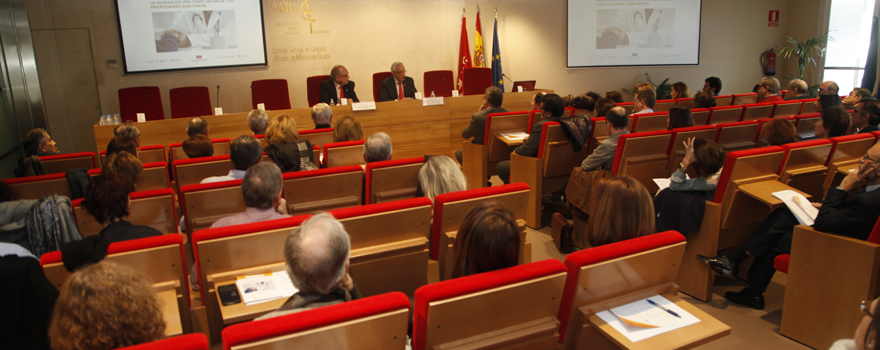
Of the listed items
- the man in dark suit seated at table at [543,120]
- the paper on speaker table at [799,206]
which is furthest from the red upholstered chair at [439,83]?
the paper on speaker table at [799,206]

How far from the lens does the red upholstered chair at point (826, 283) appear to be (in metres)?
2.27

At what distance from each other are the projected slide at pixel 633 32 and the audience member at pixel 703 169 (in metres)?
7.02

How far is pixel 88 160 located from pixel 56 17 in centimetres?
428

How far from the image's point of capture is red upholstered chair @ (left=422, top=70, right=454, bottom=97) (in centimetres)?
788

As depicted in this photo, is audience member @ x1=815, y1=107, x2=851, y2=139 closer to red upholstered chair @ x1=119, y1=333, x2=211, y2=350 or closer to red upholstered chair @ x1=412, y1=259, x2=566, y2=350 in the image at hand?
red upholstered chair @ x1=412, y1=259, x2=566, y2=350

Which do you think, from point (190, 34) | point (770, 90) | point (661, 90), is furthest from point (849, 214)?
point (661, 90)

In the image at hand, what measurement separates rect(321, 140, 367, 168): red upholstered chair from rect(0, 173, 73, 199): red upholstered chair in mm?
1736

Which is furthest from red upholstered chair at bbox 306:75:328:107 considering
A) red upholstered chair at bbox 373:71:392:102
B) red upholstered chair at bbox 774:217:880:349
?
red upholstered chair at bbox 774:217:880:349

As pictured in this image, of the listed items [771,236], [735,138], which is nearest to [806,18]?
[735,138]

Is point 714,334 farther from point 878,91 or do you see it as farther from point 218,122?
point 878,91

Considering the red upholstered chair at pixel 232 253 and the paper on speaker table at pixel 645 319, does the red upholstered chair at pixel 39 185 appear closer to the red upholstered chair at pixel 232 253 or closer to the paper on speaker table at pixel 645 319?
the red upholstered chair at pixel 232 253

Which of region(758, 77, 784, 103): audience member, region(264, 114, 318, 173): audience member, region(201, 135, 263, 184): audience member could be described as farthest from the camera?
region(758, 77, 784, 103): audience member

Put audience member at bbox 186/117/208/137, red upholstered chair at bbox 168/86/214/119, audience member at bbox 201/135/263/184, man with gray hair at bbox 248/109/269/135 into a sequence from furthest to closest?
red upholstered chair at bbox 168/86/214/119
man with gray hair at bbox 248/109/269/135
audience member at bbox 186/117/208/137
audience member at bbox 201/135/263/184

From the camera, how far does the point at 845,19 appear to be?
32.0 ft
